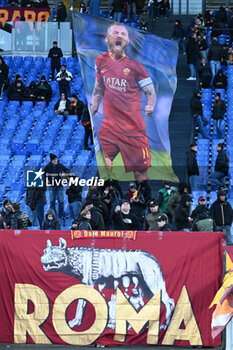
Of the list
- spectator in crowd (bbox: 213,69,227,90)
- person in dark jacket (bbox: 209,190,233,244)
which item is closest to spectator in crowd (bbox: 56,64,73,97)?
spectator in crowd (bbox: 213,69,227,90)

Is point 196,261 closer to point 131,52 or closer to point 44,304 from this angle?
point 44,304

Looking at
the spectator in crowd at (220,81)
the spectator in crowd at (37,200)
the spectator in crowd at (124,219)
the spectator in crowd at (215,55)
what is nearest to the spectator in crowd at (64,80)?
the spectator in crowd at (215,55)

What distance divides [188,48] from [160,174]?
14.3 m

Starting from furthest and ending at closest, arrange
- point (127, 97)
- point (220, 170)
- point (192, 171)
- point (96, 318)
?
1. point (220, 170)
2. point (192, 171)
3. point (127, 97)
4. point (96, 318)

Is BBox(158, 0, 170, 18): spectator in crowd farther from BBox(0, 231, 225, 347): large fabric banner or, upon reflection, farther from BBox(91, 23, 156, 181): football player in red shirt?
BBox(0, 231, 225, 347): large fabric banner

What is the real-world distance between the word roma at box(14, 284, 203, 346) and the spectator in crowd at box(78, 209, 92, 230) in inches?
75.3

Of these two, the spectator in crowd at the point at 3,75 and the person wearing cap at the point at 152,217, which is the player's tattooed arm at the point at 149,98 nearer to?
the person wearing cap at the point at 152,217

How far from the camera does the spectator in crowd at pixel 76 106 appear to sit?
1320 inches

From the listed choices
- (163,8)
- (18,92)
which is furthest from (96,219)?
(163,8)

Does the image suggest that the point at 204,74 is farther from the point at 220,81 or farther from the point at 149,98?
the point at 149,98

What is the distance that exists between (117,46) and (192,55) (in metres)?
13.1

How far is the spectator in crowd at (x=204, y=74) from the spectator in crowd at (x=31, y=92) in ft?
17.3

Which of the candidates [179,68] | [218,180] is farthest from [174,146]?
[179,68]

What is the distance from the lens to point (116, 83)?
21688 millimetres
